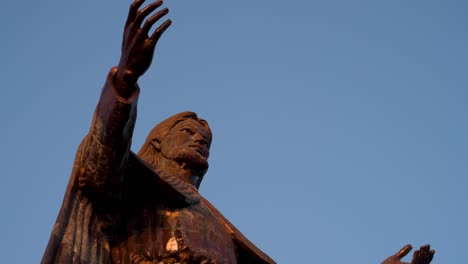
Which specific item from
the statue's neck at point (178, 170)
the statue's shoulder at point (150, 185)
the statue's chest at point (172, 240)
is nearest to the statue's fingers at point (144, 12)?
the statue's shoulder at point (150, 185)

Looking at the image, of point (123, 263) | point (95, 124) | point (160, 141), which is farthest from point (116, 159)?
point (160, 141)

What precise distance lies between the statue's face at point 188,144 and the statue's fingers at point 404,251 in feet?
8.72

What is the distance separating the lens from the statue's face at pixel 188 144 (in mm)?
14195

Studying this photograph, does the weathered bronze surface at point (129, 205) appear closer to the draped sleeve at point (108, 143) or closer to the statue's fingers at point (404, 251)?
the draped sleeve at point (108, 143)

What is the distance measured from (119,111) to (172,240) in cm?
167

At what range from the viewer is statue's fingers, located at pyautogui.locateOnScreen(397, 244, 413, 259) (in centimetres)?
1377

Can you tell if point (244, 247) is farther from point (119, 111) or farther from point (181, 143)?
point (119, 111)

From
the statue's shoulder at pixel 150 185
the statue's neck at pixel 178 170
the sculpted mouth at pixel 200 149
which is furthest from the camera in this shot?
the sculpted mouth at pixel 200 149

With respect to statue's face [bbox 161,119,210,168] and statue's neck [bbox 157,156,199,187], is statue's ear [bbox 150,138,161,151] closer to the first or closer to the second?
statue's face [bbox 161,119,210,168]

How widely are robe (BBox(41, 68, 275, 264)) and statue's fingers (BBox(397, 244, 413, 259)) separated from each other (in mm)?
2001

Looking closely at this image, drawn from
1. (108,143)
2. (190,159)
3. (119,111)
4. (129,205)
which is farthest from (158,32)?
(190,159)

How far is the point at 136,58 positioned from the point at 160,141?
2.77 m

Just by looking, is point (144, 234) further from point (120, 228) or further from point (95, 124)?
point (95, 124)

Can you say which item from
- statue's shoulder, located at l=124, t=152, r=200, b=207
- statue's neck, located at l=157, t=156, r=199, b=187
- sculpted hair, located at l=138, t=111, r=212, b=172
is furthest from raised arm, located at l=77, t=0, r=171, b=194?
sculpted hair, located at l=138, t=111, r=212, b=172
